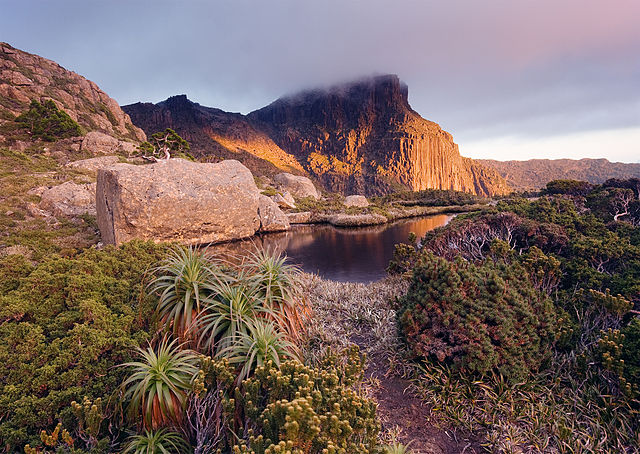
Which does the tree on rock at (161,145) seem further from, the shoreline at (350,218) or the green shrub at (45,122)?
the shoreline at (350,218)

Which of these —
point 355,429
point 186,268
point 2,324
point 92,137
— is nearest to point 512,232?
point 355,429

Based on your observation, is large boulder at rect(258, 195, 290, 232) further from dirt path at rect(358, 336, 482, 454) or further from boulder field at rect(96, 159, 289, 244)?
dirt path at rect(358, 336, 482, 454)

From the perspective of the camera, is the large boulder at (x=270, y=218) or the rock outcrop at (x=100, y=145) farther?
the rock outcrop at (x=100, y=145)

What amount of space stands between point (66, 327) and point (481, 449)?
459 cm

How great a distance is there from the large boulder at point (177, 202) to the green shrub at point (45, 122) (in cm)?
2221

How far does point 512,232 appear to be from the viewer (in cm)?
693

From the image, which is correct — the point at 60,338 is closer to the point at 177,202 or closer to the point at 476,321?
the point at 476,321

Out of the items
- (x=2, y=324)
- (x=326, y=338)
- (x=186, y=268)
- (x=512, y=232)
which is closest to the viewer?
(x=2, y=324)

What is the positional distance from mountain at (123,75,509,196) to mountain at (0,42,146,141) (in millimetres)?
41027

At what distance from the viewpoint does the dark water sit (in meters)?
8.16

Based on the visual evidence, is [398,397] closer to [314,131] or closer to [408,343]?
[408,343]

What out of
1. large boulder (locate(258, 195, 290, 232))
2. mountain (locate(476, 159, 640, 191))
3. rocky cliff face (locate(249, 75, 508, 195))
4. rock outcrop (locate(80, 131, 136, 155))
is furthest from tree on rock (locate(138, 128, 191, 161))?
mountain (locate(476, 159, 640, 191))

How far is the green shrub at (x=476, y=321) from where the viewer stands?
10.5 ft

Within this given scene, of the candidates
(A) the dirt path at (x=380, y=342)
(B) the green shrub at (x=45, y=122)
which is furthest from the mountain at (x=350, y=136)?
(A) the dirt path at (x=380, y=342)
